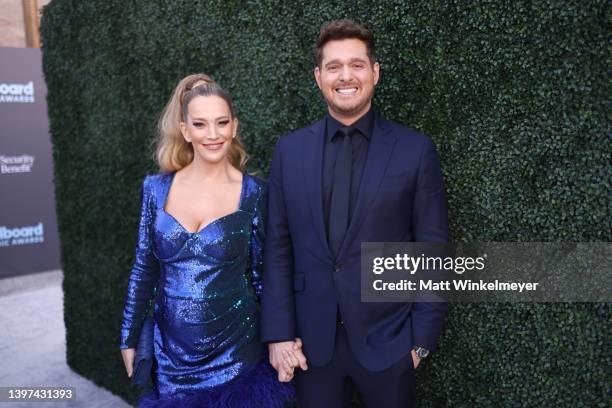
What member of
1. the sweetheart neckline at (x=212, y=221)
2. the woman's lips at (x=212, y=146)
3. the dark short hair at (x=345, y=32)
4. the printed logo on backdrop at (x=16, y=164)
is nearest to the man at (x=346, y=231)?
the dark short hair at (x=345, y=32)

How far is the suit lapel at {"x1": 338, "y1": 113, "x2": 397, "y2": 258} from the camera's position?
6.96 feet

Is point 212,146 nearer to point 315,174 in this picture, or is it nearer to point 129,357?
point 315,174

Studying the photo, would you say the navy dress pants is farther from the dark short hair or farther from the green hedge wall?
the dark short hair

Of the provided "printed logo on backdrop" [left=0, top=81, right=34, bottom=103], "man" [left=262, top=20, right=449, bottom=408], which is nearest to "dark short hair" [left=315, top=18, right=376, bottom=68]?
"man" [left=262, top=20, right=449, bottom=408]

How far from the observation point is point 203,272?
2314 mm

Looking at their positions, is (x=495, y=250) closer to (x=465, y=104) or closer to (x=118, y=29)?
(x=465, y=104)

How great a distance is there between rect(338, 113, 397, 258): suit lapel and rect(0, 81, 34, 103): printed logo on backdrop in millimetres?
6991

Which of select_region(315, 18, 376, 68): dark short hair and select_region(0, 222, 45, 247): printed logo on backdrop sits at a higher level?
select_region(315, 18, 376, 68): dark short hair

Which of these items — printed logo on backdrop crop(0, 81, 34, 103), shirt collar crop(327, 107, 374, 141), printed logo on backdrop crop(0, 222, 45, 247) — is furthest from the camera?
printed logo on backdrop crop(0, 222, 45, 247)

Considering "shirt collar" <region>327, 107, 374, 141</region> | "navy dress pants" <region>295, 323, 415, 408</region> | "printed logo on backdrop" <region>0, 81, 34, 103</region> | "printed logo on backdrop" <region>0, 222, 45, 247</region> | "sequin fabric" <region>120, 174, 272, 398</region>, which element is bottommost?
"navy dress pants" <region>295, 323, 415, 408</region>

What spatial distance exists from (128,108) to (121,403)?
93.1 inches

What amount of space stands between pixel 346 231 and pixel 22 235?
7033mm

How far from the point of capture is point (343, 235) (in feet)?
7.06

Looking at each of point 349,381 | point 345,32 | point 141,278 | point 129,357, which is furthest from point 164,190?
point 349,381
